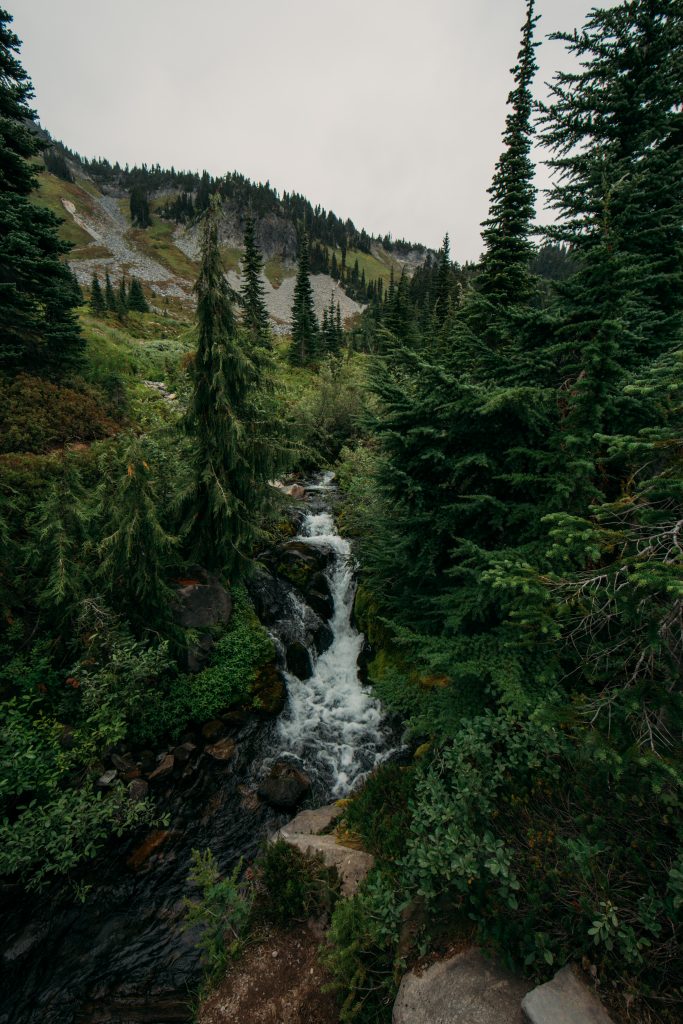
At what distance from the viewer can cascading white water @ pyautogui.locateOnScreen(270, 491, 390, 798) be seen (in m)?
9.98

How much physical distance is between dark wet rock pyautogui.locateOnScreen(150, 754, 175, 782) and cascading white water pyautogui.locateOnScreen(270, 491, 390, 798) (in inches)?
107

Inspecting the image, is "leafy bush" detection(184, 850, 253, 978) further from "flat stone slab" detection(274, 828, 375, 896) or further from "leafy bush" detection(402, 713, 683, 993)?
"leafy bush" detection(402, 713, 683, 993)

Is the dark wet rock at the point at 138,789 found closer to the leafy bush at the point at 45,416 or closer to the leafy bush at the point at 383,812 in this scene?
the leafy bush at the point at 383,812

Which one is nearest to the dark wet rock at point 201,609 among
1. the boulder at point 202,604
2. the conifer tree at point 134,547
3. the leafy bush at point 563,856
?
the boulder at point 202,604

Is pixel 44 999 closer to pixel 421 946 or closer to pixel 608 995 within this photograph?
pixel 421 946

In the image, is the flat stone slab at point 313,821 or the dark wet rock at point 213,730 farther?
the dark wet rock at point 213,730

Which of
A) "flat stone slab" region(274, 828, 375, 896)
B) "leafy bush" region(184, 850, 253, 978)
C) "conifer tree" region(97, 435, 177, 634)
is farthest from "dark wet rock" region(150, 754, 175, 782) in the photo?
"leafy bush" region(184, 850, 253, 978)

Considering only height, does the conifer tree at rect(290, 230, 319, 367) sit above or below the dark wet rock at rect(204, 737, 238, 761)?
above

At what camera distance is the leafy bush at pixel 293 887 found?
6.00m

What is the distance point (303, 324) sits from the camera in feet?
157

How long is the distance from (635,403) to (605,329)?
1.16 metres

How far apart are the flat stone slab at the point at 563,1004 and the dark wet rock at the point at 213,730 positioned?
7.79 metres

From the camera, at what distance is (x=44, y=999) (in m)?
5.98

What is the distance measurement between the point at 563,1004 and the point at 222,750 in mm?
7938
